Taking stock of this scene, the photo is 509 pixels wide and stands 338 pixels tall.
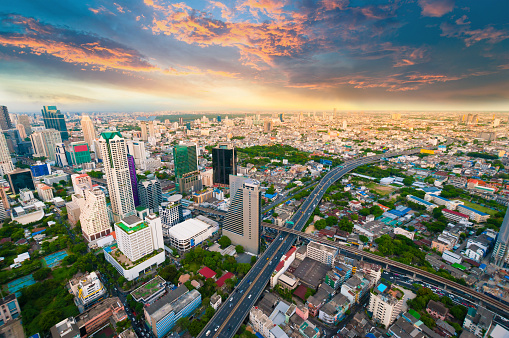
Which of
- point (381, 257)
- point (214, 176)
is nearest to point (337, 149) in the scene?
point (214, 176)

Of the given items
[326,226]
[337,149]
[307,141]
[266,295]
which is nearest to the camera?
[266,295]

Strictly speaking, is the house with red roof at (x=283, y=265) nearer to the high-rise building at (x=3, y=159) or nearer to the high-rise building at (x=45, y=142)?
the high-rise building at (x=3, y=159)

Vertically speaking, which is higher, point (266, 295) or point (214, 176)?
point (214, 176)

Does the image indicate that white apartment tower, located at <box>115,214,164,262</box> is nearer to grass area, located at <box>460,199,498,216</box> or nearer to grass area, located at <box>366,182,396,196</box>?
grass area, located at <box>366,182,396,196</box>

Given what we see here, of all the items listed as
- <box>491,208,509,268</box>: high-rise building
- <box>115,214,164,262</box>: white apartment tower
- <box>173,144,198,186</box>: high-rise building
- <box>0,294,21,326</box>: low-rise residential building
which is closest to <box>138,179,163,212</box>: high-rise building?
<box>173,144,198,186</box>: high-rise building

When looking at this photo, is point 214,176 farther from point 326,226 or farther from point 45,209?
point 45,209

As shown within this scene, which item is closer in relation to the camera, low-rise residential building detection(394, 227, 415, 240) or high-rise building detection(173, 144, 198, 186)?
low-rise residential building detection(394, 227, 415, 240)

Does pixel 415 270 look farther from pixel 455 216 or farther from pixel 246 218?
pixel 246 218
